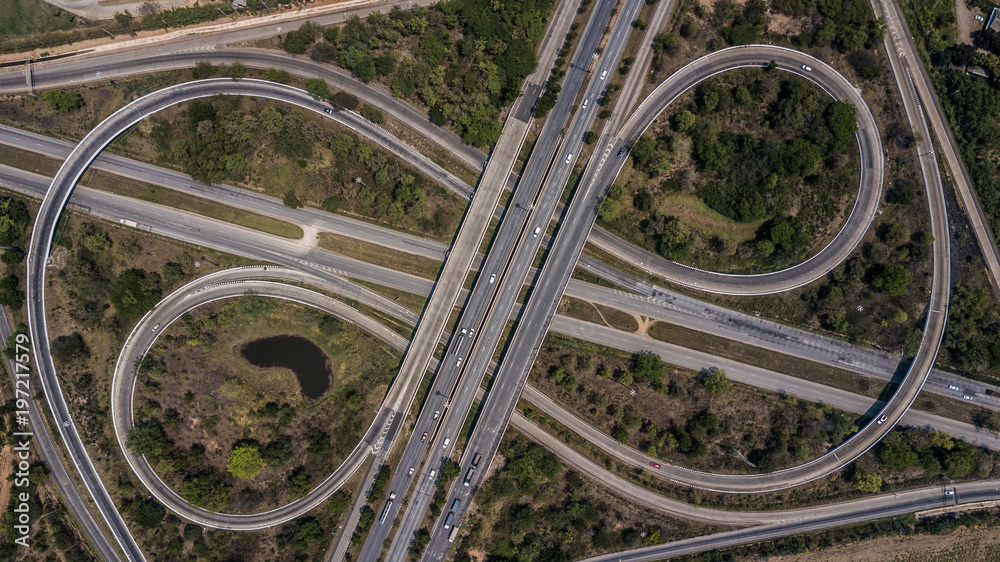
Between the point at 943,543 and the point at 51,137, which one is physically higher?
the point at 51,137

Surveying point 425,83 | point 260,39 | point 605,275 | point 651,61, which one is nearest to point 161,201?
point 260,39

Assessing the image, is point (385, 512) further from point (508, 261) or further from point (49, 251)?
point (49, 251)

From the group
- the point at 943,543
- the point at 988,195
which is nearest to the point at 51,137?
the point at 988,195

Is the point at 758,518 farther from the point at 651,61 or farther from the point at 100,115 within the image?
the point at 100,115

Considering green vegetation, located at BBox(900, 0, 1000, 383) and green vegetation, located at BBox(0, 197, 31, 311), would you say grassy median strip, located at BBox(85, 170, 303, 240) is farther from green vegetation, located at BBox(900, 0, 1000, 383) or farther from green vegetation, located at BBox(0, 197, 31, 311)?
green vegetation, located at BBox(900, 0, 1000, 383)

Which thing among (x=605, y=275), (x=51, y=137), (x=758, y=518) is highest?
(x=605, y=275)
